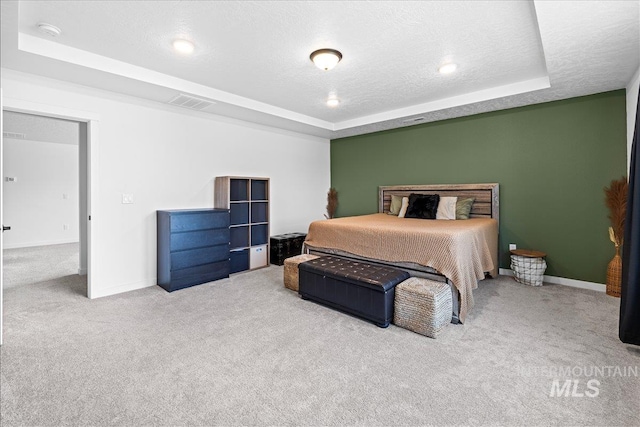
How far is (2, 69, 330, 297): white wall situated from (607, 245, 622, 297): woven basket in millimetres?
4927

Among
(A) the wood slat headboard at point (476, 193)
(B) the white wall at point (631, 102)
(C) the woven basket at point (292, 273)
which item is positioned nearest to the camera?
(B) the white wall at point (631, 102)

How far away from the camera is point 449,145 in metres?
5.00

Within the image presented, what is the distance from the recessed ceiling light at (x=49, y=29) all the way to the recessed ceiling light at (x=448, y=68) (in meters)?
3.52

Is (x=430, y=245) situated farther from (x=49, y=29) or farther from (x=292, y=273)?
(x=49, y=29)

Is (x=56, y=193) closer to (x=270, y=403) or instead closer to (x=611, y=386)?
(x=270, y=403)

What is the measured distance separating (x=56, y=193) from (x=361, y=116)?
291 inches

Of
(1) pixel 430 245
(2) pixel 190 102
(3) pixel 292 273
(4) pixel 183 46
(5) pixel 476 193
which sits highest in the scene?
(4) pixel 183 46

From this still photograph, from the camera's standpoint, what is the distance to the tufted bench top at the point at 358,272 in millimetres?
2783

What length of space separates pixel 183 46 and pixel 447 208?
3.88m

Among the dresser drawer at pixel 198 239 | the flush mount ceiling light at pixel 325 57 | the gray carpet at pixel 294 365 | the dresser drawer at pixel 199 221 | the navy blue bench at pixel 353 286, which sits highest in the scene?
the flush mount ceiling light at pixel 325 57

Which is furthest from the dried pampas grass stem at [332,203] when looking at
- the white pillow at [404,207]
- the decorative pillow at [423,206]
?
the decorative pillow at [423,206]

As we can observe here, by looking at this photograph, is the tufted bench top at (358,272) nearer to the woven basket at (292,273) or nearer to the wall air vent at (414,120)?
the woven basket at (292,273)

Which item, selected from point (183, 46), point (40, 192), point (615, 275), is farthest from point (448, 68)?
point (40, 192)

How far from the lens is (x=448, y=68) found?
130 inches
